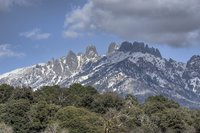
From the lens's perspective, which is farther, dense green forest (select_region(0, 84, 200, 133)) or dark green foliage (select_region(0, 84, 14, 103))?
dark green foliage (select_region(0, 84, 14, 103))

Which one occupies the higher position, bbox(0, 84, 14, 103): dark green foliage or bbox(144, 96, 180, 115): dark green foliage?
bbox(0, 84, 14, 103): dark green foliage

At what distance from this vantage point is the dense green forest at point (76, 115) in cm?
11419

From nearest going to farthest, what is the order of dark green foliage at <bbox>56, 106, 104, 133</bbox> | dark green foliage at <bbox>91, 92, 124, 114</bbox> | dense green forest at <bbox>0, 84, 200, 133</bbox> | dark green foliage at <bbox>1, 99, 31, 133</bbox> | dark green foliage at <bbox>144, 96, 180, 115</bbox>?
dark green foliage at <bbox>56, 106, 104, 133</bbox>
dense green forest at <bbox>0, 84, 200, 133</bbox>
dark green foliage at <bbox>1, 99, 31, 133</bbox>
dark green foliage at <bbox>144, 96, 180, 115</bbox>
dark green foliage at <bbox>91, 92, 124, 114</bbox>

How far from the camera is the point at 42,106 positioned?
12588 cm

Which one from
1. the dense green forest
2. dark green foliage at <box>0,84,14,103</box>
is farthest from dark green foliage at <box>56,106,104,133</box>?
dark green foliage at <box>0,84,14,103</box>

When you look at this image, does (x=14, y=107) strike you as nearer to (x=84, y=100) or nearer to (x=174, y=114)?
(x=84, y=100)

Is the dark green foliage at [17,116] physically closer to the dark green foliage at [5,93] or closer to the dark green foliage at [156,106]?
the dark green foliage at [5,93]

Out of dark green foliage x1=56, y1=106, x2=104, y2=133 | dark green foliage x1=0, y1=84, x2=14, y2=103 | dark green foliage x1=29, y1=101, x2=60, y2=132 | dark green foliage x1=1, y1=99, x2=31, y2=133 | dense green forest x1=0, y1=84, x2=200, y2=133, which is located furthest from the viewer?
dark green foliage x1=0, y1=84, x2=14, y2=103

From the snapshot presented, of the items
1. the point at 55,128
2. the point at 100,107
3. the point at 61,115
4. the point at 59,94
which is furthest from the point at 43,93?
the point at 55,128

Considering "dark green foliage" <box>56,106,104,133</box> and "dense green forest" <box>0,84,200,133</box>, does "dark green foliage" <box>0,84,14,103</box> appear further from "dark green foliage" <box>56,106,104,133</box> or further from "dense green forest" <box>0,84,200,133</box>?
"dark green foliage" <box>56,106,104,133</box>

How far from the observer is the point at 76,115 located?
118 metres

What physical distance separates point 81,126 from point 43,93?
50574mm

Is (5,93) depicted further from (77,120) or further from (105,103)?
(77,120)

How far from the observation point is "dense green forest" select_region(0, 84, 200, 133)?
114 meters
